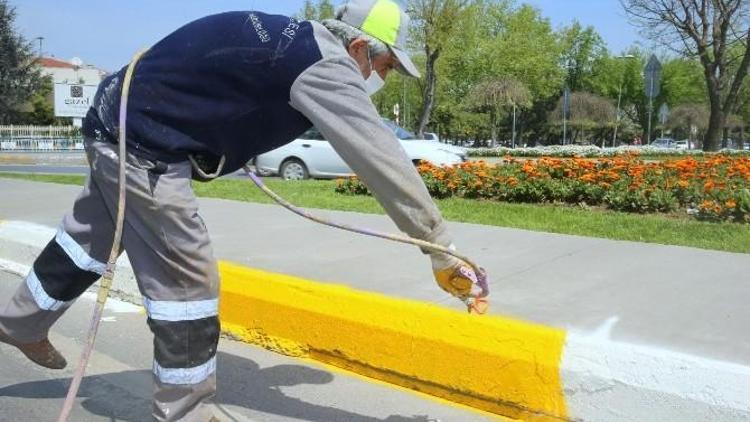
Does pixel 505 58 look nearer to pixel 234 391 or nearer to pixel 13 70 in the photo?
pixel 13 70

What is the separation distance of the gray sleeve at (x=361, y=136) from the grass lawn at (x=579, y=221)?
172 inches

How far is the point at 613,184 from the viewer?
8.24 m

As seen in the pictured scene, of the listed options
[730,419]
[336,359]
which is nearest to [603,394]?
[730,419]

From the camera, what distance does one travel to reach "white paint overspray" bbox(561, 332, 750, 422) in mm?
2943

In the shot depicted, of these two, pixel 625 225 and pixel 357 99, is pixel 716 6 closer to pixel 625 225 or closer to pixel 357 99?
pixel 625 225

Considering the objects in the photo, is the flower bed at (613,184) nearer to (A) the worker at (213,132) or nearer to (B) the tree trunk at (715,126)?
(A) the worker at (213,132)

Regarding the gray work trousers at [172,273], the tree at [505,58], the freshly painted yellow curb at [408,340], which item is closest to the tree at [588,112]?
the tree at [505,58]

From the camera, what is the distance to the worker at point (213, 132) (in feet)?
7.88

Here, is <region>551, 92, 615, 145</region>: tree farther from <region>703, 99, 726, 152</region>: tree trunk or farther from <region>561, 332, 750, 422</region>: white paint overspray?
<region>561, 332, 750, 422</region>: white paint overspray

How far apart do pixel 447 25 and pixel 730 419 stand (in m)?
27.2

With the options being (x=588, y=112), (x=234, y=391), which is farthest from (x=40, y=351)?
(x=588, y=112)

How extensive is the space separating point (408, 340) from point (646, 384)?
3.92 feet

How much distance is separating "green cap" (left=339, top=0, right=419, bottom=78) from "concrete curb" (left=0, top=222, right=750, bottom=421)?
158cm

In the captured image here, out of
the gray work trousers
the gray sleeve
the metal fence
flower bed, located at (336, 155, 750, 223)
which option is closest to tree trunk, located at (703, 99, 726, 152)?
flower bed, located at (336, 155, 750, 223)
